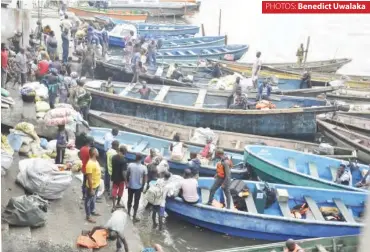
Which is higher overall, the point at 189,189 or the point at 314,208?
the point at 189,189

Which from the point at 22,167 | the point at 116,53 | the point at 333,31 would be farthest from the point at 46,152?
the point at 333,31

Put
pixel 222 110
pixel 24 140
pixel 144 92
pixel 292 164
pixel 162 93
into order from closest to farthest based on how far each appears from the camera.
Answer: pixel 24 140 → pixel 292 164 → pixel 222 110 → pixel 144 92 → pixel 162 93

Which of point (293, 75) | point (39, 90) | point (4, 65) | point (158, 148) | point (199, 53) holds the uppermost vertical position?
point (199, 53)

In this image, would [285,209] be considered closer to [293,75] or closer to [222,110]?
[222,110]

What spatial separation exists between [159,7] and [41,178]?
31288 mm

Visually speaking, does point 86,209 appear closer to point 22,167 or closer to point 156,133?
point 22,167

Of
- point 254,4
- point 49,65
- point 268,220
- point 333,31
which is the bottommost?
point 268,220

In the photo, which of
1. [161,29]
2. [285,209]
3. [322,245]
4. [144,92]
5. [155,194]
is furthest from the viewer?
[161,29]

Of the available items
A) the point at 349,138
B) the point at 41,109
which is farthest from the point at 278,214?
the point at 41,109

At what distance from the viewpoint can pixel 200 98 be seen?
16.0m

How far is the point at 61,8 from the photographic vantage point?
89.8ft

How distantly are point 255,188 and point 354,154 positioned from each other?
3.66m

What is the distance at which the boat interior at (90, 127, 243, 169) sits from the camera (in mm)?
12297

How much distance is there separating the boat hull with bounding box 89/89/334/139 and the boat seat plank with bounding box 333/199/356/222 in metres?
4.90
